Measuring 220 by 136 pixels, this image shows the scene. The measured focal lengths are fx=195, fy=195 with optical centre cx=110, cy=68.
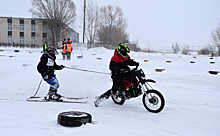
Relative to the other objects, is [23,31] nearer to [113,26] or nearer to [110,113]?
[113,26]

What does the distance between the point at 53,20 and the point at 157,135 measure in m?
45.8

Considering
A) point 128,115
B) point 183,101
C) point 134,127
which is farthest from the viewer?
point 183,101

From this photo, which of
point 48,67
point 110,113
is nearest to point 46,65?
point 48,67

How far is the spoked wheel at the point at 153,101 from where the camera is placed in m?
4.55

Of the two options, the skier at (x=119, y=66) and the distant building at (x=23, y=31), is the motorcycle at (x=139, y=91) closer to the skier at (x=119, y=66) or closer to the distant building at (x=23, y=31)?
the skier at (x=119, y=66)

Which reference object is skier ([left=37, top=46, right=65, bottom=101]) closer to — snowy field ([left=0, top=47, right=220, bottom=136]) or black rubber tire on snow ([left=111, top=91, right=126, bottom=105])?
snowy field ([left=0, top=47, right=220, bottom=136])

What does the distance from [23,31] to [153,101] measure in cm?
5205

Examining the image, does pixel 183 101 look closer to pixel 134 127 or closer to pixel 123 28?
pixel 134 127

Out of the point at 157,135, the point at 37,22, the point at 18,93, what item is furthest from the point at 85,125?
the point at 37,22

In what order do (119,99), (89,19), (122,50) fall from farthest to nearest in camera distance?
1. (89,19)
2. (119,99)
3. (122,50)

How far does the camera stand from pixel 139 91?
16.2 ft

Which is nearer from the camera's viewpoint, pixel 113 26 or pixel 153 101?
pixel 153 101

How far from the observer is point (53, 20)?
1778 inches

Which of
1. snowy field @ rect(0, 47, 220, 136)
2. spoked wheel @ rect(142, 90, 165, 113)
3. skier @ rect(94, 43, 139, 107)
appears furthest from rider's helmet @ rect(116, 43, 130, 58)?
snowy field @ rect(0, 47, 220, 136)
